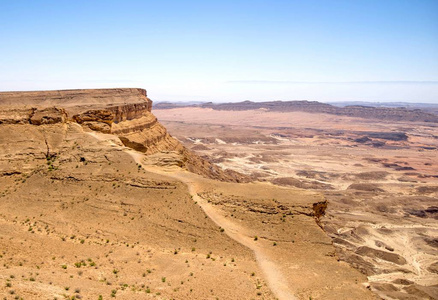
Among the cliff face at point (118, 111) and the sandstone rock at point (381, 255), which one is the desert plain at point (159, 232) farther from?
the cliff face at point (118, 111)

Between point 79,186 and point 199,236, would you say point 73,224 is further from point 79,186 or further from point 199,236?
point 199,236

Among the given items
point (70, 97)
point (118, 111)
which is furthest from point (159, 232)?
point (70, 97)

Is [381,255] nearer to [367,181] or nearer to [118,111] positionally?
[118,111]

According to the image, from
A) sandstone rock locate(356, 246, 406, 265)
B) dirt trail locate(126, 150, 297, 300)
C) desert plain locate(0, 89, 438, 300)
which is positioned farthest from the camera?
sandstone rock locate(356, 246, 406, 265)

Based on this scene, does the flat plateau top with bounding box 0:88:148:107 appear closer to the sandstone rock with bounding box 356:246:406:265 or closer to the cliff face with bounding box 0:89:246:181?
the cliff face with bounding box 0:89:246:181

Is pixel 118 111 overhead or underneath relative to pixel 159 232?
overhead

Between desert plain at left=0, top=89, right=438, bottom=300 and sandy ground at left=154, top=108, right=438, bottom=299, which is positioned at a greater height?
desert plain at left=0, top=89, right=438, bottom=300

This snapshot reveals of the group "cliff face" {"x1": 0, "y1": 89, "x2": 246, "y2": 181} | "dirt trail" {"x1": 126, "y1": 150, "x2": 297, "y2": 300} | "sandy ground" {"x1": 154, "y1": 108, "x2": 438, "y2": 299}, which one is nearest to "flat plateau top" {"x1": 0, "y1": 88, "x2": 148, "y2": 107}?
"cliff face" {"x1": 0, "y1": 89, "x2": 246, "y2": 181}

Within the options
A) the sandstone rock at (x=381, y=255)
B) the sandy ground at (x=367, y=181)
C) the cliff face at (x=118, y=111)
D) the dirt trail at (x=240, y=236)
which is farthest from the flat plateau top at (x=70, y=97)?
the sandstone rock at (x=381, y=255)

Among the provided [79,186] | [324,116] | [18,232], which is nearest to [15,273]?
[18,232]
